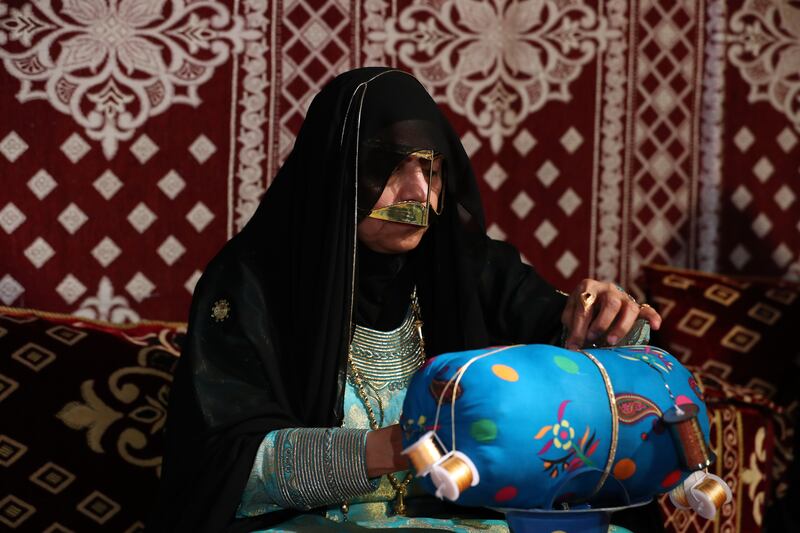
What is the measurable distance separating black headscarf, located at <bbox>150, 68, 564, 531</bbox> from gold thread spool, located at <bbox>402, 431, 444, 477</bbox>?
1.75ft

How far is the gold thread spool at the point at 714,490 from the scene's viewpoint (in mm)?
1420

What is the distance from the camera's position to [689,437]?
4.55 ft

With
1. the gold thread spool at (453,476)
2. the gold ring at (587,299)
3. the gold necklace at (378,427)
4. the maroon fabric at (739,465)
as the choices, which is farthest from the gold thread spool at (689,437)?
the maroon fabric at (739,465)

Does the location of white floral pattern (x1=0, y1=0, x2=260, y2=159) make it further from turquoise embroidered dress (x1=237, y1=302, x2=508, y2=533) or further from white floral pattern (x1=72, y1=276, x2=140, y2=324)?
turquoise embroidered dress (x1=237, y1=302, x2=508, y2=533)

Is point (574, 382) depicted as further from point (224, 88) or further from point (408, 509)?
point (224, 88)

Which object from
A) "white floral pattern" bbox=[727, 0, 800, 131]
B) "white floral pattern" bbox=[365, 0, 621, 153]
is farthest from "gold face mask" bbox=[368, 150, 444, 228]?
"white floral pattern" bbox=[727, 0, 800, 131]

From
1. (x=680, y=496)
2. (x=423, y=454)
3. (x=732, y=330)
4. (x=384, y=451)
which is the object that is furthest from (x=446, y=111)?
(x=423, y=454)

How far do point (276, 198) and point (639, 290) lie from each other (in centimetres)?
177

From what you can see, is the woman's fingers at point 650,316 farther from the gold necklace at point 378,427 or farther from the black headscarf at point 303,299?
the gold necklace at point 378,427

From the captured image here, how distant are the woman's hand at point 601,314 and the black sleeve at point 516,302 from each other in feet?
0.59

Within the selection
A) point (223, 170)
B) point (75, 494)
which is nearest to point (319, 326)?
point (75, 494)

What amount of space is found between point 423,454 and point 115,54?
2.10 metres

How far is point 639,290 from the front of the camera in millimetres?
3471

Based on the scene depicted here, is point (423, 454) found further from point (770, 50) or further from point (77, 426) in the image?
point (770, 50)
